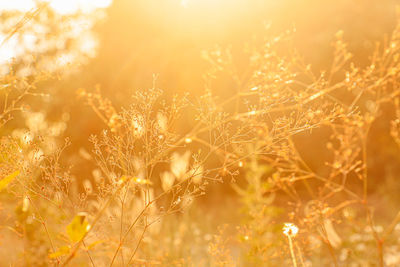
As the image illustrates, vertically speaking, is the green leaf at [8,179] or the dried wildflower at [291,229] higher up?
the green leaf at [8,179]

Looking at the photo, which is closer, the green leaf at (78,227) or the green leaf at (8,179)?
the green leaf at (78,227)

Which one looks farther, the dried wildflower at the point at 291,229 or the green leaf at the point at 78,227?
the dried wildflower at the point at 291,229

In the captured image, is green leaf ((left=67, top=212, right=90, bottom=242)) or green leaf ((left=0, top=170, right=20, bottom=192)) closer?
green leaf ((left=67, top=212, right=90, bottom=242))

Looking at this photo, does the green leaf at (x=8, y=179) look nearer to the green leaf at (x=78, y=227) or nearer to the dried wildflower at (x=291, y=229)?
the green leaf at (x=78, y=227)

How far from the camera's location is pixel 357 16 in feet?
22.2

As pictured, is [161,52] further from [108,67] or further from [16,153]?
[16,153]

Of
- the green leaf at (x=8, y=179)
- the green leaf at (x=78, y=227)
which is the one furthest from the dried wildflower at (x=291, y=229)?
the green leaf at (x=8, y=179)

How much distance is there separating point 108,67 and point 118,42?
2.05ft

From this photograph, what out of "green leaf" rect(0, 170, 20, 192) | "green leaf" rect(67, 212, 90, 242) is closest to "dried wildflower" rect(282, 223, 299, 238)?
"green leaf" rect(67, 212, 90, 242)

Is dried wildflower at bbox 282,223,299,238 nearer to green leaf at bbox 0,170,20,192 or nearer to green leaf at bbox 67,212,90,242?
green leaf at bbox 67,212,90,242

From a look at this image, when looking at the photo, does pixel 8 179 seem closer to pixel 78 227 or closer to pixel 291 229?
pixel 78 227

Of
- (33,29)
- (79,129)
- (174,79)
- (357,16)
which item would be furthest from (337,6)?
(33,29)

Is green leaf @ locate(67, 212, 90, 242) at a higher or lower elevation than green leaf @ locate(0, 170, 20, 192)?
lower

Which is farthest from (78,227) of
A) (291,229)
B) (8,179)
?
(291,229)
